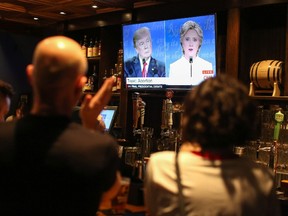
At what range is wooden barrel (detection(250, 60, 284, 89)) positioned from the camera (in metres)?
3.33

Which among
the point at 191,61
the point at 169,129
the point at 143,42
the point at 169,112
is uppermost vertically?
the point at 143,42

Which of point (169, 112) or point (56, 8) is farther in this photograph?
point (56, 8)

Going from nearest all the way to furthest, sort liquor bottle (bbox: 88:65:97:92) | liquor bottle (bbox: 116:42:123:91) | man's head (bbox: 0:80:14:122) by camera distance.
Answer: man's head (bbox: 0:80:14:122)
liquor bottle (bbox: 116:42:123:91)
liquor bottle (bbox: 88:65:97:92)

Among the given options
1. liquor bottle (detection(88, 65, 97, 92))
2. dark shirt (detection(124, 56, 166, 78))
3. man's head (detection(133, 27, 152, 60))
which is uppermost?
man's head (detection(133, 27, 152, 60))

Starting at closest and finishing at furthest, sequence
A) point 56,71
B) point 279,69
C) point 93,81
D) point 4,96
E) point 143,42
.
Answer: point 56,71 → point 4,96 → point 279,69 → point 143,42 → point 93,81

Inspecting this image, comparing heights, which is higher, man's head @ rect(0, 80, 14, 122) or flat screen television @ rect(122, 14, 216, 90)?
flat screen television @ rect(122, 14, 216, 90)

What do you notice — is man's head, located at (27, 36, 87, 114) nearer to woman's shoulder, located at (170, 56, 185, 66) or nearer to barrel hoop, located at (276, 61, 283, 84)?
barrel hoop, located at (276, 61, 283, 84)

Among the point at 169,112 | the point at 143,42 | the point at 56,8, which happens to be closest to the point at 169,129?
the point at 169,112

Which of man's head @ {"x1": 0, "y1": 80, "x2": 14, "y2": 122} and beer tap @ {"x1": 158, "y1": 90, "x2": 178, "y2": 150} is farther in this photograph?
beer tap @ {"x1": 158, "y1": 90, "x2": 178, "y2": 150}

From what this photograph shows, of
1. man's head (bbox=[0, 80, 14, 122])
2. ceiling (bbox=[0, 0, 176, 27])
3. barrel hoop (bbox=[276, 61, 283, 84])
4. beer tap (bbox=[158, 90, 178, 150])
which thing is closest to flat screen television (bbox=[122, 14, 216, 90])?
beer tap (bbox=[158, 90, 178, 150])

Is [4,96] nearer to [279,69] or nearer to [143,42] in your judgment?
[143,42]

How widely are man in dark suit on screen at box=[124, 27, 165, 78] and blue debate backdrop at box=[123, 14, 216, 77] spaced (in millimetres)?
40

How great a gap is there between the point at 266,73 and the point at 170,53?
34.6 inches

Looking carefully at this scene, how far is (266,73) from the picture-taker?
11.0 ft
